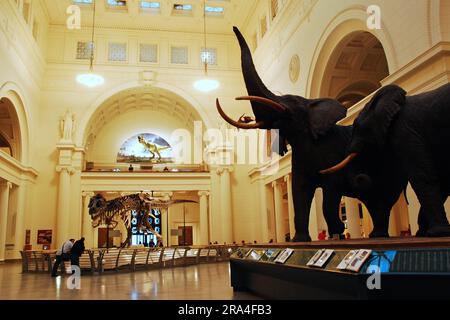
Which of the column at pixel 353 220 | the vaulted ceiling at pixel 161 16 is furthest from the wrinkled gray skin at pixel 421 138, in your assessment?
the vaulted ceiling at pixel 161 16

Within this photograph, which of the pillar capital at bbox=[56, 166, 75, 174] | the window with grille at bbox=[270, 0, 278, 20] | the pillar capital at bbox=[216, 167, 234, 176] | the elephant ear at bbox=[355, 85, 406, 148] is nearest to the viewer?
the elephant ear at bbox=[355, 85, 406, 148]

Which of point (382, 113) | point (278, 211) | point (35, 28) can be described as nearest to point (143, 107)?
point (35, 28)

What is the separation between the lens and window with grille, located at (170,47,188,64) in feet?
78.9

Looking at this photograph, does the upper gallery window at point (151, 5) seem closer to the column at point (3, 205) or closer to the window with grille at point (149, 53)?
the window with grille at point (149, 53)

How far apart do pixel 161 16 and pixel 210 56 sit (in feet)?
11.7

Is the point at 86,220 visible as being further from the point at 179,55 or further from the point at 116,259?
the point at 116,259

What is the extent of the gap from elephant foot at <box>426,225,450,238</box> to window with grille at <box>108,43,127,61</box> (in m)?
22.6

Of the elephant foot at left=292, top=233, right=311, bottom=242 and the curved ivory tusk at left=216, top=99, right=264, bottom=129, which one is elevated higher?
the curved ivory tusk at left=216, top=99, right=264, bottom=129

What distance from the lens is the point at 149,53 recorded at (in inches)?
938

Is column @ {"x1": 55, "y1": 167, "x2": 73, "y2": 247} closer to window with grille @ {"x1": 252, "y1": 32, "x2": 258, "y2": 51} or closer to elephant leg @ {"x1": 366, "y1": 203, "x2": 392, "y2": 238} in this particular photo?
window with grille @ {"x1": 252, "y1": 32, "x2": 258, "y2": 51}

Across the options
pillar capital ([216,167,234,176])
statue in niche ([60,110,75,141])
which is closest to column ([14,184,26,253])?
statue in niche ([60,110,75,141])

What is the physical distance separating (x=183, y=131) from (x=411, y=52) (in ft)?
63.7

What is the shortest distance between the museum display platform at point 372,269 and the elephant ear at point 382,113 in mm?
934
